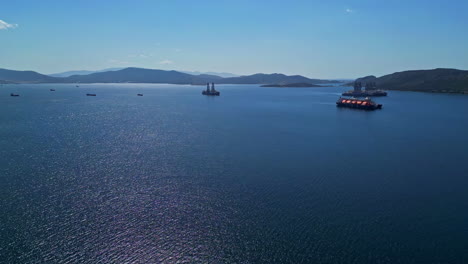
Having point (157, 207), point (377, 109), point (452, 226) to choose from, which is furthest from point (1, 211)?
point (377, 109)

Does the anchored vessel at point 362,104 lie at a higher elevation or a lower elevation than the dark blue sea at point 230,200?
higher

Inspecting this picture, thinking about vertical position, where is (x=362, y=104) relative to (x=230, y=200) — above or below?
above

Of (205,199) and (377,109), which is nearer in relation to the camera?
(205,199)

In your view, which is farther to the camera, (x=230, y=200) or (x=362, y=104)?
Answer: (x=362, y=104)

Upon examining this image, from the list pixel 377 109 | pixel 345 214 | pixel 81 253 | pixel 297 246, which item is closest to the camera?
pixel 81 253

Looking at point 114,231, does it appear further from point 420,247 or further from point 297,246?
point 420,247

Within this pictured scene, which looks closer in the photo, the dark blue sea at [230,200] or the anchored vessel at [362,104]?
the dark blue sea at [230,200]

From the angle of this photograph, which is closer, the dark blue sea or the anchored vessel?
the dark blue sea

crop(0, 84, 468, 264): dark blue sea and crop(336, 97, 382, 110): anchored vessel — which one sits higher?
crop(336, 97, 382, 110): anchored vessel
